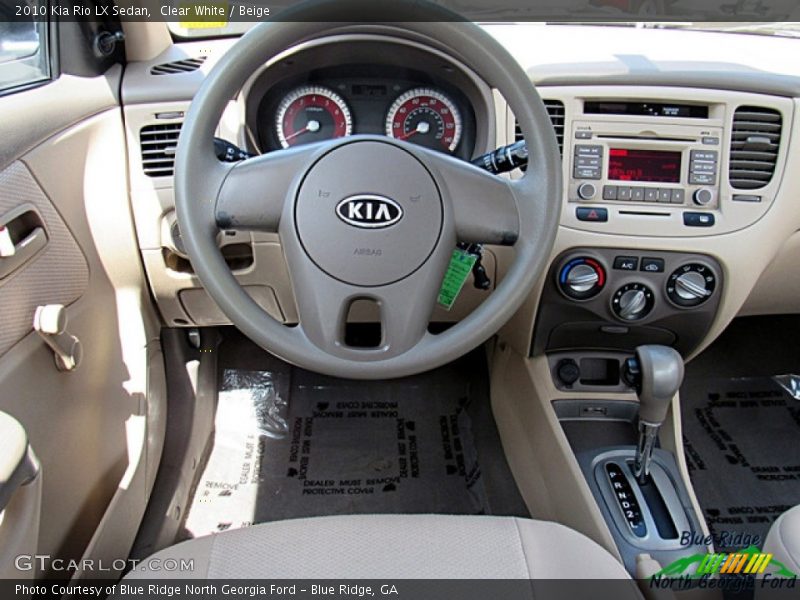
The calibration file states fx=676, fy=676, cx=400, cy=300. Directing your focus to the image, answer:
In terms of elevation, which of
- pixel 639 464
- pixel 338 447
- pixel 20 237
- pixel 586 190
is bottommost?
pixel 338 447

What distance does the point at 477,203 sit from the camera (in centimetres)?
105

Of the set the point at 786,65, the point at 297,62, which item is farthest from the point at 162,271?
the point at 786,65

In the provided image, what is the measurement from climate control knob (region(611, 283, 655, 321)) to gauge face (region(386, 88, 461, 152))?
51 centimetres

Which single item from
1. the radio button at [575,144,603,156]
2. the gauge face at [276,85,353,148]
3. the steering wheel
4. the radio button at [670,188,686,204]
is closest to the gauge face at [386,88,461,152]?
the gauge face at [276,85,353,148]

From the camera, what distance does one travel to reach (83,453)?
1312 millimetres

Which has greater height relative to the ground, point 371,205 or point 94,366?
point 371,205

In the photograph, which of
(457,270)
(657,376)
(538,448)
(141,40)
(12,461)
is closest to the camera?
(12,461)

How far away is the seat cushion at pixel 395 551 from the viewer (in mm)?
951

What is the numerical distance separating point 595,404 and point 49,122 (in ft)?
4.29

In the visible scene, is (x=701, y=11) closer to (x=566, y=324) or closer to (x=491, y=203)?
(x=566, y=324)

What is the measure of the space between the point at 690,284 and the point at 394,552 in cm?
88

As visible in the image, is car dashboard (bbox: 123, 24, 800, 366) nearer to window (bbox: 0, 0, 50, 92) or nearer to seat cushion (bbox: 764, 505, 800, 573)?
window (bbox: 0, 0, 50, 92)

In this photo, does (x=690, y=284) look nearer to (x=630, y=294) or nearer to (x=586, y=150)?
(x=630, y=294)

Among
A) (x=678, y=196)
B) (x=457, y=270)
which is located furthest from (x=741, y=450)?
(x=457, y=270)
